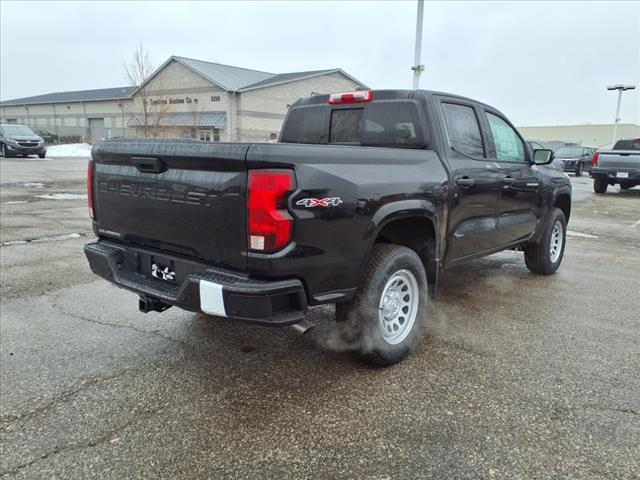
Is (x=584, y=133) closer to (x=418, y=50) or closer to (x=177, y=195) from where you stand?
(x=418, y=50)

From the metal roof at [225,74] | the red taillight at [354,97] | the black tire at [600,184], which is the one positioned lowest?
the black tire at [600,184]

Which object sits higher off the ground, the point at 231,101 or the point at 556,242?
the point at 231,101

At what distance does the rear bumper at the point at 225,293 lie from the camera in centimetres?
257

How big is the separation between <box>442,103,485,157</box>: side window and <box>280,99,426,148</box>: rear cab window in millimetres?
344

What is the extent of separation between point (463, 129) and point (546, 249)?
2413mm

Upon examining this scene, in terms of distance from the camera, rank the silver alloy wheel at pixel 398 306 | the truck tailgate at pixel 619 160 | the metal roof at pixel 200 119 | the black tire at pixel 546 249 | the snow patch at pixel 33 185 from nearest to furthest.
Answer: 1. the silver alloy wheel at pixel 398 306
2. the black tire at pixel 546 249
3. the snow patch at pixel 33 185
4. the truck tailgate at pixel 619 160
5. the metal roof at pixel 200 119

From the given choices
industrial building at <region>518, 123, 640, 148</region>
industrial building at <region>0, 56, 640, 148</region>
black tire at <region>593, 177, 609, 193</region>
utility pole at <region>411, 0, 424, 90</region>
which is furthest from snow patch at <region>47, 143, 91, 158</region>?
industrial building at <region>518, 123, 640, 148</region>

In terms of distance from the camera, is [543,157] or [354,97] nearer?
[354,97]

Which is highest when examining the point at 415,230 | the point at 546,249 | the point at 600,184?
the point at 415,230

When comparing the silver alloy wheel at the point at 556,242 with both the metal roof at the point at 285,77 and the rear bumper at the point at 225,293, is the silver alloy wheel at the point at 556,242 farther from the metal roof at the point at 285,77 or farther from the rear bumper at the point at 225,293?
the metal roof at the point at 285,77

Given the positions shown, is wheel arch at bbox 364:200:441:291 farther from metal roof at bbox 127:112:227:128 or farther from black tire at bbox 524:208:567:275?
metal roof at bbox 127:112:227:128

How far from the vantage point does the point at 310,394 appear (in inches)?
120

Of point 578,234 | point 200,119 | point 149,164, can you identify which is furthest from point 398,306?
point 200,119

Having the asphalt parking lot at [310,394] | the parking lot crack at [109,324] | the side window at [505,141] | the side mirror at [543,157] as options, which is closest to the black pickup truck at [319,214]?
the side window at [505,141]
